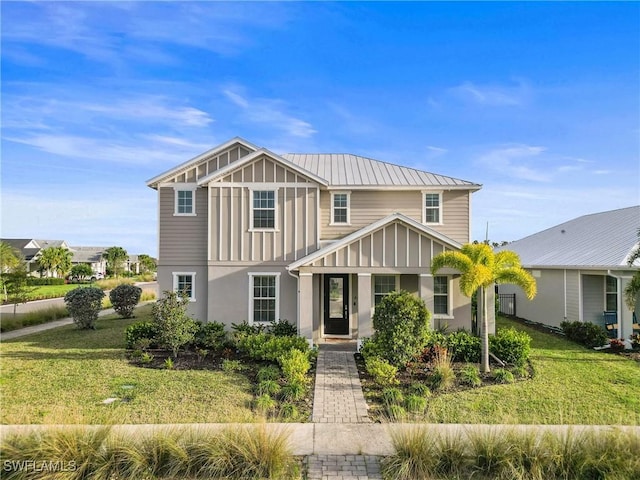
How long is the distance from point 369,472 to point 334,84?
13.6 metres

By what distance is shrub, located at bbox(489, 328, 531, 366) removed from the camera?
→ 12.0 metres

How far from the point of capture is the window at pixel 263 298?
1585cm

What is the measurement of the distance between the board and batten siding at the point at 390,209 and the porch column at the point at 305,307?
2.88m

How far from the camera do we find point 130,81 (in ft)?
44.9

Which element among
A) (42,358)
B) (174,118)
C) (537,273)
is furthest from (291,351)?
(537,273)

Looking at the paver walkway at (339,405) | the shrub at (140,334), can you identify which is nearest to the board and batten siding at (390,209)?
the paver walkway at (339,405)

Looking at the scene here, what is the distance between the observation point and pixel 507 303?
24.1 metres

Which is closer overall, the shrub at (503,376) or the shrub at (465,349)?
the shrub at (503,376)

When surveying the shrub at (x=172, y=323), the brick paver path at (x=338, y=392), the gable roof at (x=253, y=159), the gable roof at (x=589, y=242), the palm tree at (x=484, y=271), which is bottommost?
the brick paver path at (x=338, y=392)

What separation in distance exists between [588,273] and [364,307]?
10.00 meters

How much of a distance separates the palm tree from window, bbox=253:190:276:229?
6.83 m

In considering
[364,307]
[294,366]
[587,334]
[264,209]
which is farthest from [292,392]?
[587,334]

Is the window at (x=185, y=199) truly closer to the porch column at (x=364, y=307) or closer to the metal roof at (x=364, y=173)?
the metal roof at (x=364, y=173)
